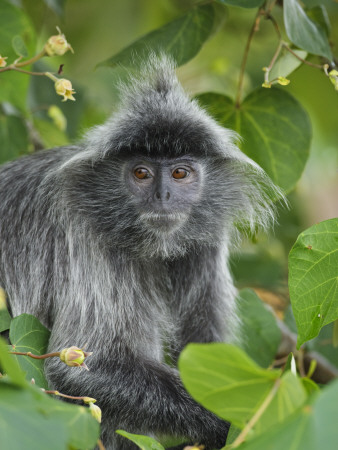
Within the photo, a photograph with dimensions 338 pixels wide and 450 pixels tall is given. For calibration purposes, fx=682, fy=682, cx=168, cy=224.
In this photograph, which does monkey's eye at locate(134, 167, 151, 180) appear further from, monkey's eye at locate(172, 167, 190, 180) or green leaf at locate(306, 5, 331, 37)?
green leaf at locate(306, 5, 331, 37)

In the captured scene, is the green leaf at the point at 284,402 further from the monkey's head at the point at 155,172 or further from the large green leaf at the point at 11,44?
the large green leaf at the point at 11,44

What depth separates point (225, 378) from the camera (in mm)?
1354

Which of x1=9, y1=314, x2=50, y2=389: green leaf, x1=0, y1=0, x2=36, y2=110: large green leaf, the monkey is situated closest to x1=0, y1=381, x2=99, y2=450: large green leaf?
x1=9, y1=314, x2=50, y2=389: green leaf

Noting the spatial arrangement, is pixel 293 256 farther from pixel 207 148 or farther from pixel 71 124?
pixel 71 124

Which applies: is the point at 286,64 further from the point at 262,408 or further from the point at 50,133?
the point at 262,408

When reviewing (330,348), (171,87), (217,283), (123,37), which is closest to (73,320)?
(217,283)

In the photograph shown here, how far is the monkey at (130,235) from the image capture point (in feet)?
8.82

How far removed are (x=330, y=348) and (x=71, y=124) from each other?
1870 mm

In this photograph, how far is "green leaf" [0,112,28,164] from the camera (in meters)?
3.38

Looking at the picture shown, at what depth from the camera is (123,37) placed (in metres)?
5.06

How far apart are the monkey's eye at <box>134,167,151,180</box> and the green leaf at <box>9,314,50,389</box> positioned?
788 millimetres

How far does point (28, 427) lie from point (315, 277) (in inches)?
41.4

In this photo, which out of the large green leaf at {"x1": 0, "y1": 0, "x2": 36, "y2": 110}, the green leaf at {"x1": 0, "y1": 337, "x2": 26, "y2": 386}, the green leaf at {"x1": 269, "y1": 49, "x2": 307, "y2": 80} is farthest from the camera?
the green leaf at {"x1": 269, "y1": 49, "x2": 307, "y2": 80}

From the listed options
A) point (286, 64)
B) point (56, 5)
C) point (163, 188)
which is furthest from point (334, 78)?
point (56, 5)
